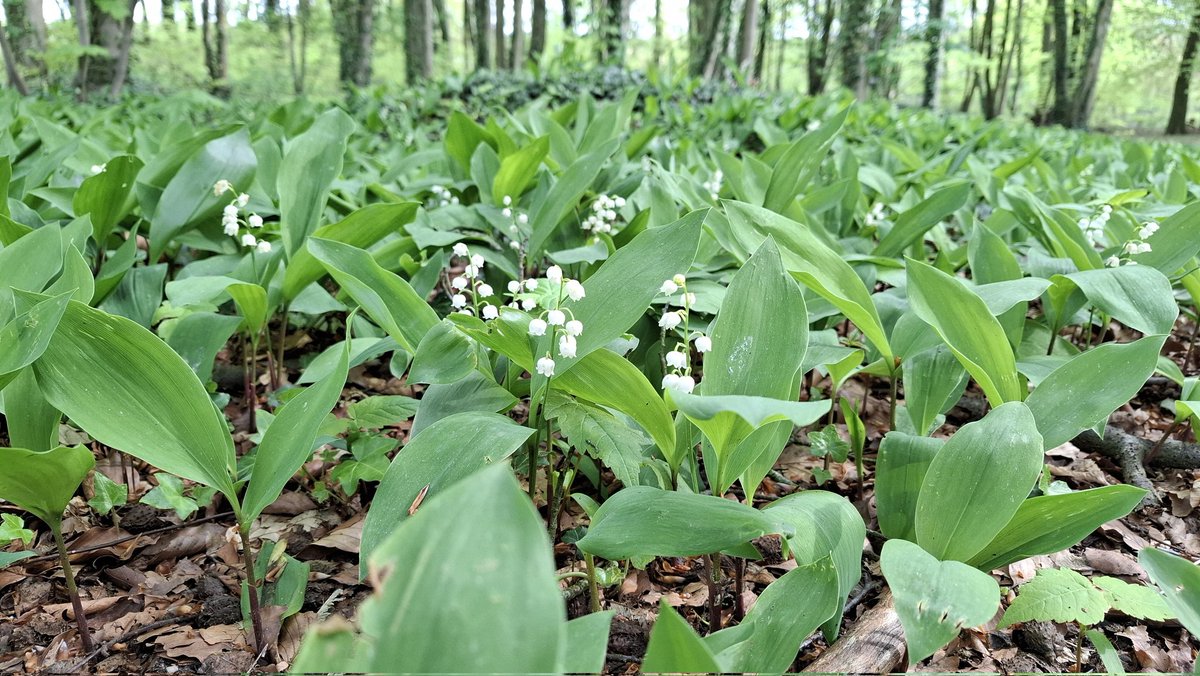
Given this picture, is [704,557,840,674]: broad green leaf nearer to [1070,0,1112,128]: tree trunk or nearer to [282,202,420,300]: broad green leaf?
[282,202,420,300]: broad green leaf

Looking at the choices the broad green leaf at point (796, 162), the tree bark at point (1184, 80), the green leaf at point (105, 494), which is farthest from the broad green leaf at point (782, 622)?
the tree bark at point (1184, 80)

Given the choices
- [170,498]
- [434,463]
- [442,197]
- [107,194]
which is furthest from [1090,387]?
[107,194]

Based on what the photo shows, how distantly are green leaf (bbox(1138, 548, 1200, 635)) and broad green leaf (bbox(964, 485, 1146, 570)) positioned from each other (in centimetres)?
15

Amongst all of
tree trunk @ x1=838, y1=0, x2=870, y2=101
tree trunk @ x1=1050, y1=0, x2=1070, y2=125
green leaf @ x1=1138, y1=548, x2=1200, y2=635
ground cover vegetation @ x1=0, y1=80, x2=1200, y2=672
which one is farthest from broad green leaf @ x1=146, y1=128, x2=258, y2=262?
tree trunk @ x1=1050, y1=0, x2=1070, y2=125

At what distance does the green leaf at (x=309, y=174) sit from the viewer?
2.02m

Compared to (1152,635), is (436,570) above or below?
above

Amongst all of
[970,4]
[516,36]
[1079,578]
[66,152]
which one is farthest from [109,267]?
[970,4]

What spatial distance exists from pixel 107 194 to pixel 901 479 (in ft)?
7.22

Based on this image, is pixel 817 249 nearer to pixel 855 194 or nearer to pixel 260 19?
pixel 855 194

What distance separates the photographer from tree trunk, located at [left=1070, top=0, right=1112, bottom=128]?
14867mm

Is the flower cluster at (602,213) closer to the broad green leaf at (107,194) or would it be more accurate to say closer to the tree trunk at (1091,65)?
the broad green leaf at (107,194)

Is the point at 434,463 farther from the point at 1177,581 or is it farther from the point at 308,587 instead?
the point at 1177,581

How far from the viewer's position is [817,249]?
1583 millimetres

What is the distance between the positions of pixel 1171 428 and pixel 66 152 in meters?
3.47
